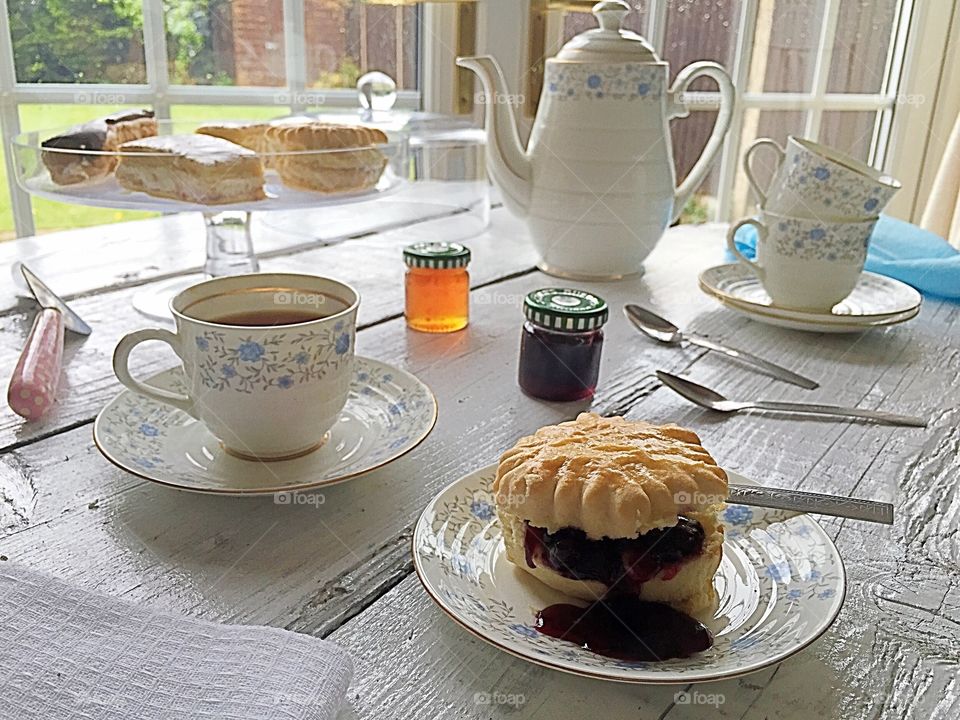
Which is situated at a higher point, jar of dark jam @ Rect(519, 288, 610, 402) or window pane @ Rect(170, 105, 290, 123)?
window pane @ Rect(170, 105, 290, 123)

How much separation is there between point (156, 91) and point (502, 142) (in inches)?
36.5

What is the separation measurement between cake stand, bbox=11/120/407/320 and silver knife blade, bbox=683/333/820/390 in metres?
0.41

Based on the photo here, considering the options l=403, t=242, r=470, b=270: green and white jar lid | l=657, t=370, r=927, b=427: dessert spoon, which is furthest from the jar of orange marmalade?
l=657, t=370, r=927, b=427: dessert spoon

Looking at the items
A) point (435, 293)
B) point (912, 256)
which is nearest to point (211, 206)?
point (435, 293)

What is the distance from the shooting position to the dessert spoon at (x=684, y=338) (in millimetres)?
792

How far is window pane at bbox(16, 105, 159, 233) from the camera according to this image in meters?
1.61

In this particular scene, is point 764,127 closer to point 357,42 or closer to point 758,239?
point 357,42

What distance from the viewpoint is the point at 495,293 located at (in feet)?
3.41

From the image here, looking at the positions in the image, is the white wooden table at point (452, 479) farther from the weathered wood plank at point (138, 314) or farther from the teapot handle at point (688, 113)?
the teapot handle at point (688, 113)

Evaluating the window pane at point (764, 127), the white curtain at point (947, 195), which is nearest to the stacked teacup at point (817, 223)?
the window pane at point (764, 127)

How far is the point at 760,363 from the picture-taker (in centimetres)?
81

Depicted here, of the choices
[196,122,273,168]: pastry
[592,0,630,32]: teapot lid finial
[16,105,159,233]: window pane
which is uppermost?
[592,0,630,32]: teapot lid finial

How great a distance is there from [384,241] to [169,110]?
717mm

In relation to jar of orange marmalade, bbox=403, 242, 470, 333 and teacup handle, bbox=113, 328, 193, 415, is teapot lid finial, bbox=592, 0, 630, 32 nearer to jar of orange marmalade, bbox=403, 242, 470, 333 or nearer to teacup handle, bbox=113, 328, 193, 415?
jar of orange marmalade, bbox=403, 242, 470, 333
